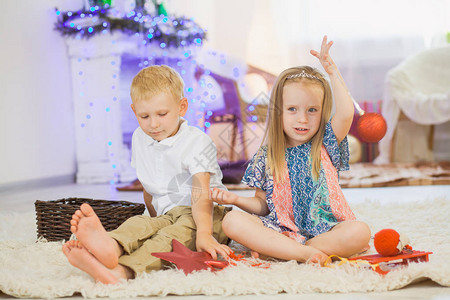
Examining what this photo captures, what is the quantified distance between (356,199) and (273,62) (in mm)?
2027

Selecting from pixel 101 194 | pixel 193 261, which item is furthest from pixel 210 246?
pixel 101 194

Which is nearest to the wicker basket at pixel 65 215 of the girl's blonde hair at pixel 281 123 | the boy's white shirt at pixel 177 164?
the boy's white shirt at pixel 177 164

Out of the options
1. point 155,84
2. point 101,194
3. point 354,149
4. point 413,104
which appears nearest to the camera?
point 155,84

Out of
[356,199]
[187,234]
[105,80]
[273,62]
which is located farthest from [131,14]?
[187,234]

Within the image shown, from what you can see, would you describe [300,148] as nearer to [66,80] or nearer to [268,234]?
[268,234]

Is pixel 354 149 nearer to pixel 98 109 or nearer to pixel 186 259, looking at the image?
pixel 98 109

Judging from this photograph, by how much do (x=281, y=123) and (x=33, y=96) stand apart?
2.07 meters

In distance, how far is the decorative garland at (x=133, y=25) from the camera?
9.72ft

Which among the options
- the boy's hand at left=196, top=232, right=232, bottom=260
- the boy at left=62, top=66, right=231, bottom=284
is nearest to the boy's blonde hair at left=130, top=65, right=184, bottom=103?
the boy at left=62, top=66, right=231, bottom=284

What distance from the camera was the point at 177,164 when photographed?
4.08 ft

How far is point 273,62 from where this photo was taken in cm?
387

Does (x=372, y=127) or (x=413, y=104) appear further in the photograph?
(x=413, y=104)

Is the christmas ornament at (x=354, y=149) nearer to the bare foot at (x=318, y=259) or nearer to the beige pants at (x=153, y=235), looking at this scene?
the beige pants at (x=153, y=235)

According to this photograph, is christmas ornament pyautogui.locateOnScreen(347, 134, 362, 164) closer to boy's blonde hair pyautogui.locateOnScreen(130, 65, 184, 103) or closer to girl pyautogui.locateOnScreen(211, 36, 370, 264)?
girl pyautogui.locateOnScreen(211, 36, 370, 264)
